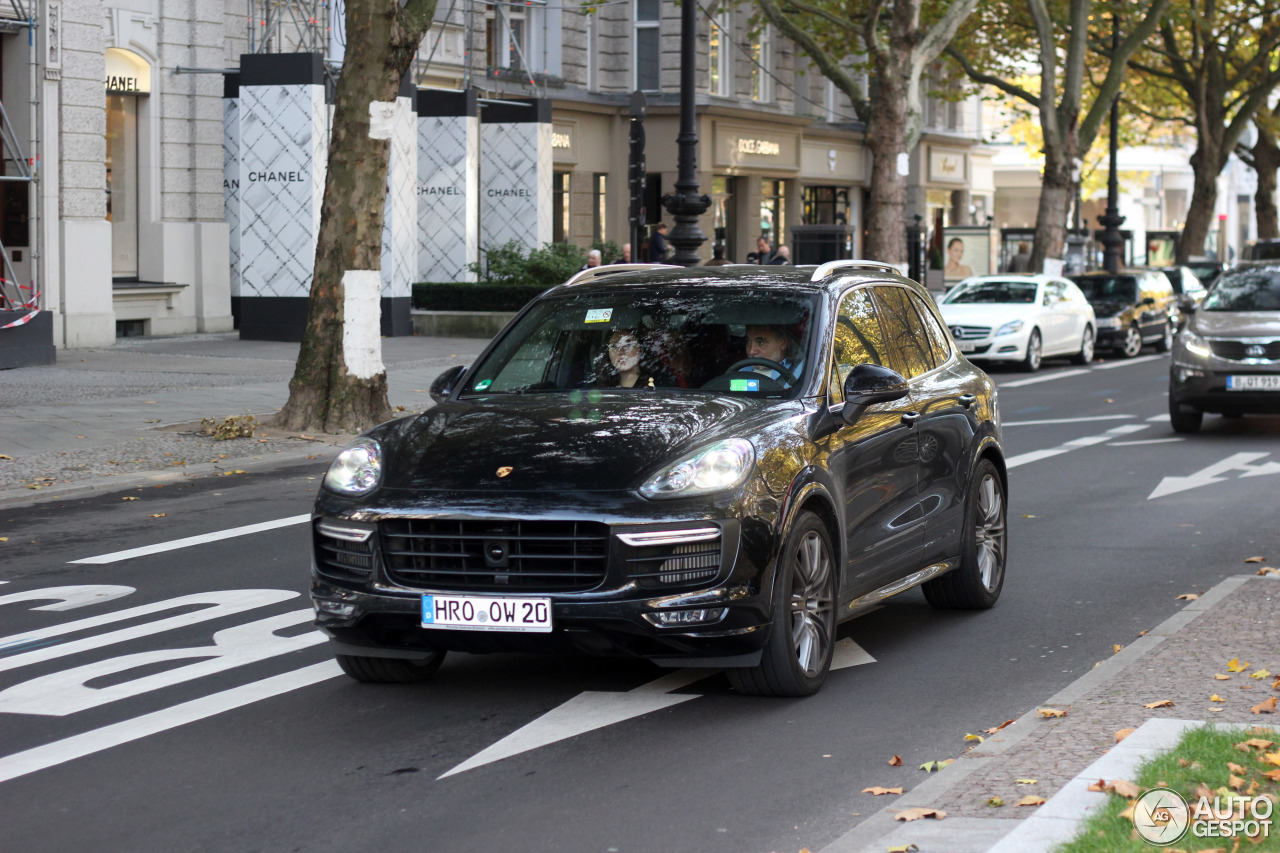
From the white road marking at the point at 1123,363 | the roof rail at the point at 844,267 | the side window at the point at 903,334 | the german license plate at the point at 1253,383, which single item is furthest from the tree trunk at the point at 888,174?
the roof rail at the point at 844,267

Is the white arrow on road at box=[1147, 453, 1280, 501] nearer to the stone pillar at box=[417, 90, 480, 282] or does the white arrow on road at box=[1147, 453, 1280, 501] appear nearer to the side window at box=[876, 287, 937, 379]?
the side window at box=[876, 287, 937, 379]

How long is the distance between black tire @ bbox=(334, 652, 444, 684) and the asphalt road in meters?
0.07

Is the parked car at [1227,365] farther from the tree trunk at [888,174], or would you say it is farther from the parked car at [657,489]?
the tree trunk at [888,174]

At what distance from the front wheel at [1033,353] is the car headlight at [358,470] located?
72.1 feet

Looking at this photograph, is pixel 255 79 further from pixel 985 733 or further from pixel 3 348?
pixel 985 733

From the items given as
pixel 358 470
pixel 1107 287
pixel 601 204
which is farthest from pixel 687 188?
pixel 601 204

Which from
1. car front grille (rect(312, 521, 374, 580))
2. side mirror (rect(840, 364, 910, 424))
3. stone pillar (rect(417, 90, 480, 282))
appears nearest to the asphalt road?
car front grille (rect(312, 521, 374, 580))

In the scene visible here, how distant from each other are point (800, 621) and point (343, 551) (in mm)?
1657

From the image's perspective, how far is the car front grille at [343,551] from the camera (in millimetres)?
6316

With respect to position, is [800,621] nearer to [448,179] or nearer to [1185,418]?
[1185,418]

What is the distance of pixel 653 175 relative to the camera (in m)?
44.8

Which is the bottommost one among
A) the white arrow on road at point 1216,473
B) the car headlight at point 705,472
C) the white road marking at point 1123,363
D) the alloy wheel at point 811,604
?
the white arrow on road at point 1216,473

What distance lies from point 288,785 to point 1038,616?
4.06 meters

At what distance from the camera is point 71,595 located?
884cm
